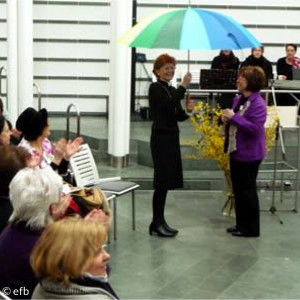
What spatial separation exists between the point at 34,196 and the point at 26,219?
0.12m

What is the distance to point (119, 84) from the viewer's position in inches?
340

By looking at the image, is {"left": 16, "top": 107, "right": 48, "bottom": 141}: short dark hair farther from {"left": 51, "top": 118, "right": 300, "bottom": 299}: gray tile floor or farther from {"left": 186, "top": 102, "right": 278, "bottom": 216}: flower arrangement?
{"left": 186, "top": 102, "right": 278, "bottom": 216}: flower arrangement

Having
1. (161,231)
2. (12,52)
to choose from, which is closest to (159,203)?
(161,231)

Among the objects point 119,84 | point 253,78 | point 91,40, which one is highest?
point 91,40

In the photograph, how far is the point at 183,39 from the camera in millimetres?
5484

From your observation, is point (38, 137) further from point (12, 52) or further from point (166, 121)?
point (12, 52)

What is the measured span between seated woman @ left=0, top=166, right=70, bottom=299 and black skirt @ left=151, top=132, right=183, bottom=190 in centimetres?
280

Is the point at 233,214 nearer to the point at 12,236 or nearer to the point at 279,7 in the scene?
the point at 12,236

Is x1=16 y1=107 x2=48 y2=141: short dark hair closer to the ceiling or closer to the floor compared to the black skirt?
closer to the ceiling

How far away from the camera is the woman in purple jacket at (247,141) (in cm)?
612

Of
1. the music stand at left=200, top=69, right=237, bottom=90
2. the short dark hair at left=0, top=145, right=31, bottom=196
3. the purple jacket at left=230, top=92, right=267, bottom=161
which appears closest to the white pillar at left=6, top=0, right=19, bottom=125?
the music stand at left=200, top=69, right=237, bottom=90

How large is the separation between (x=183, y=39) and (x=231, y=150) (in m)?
1.30

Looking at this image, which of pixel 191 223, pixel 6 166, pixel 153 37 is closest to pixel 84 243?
pixel 6 166

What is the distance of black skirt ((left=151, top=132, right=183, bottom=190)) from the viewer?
6.08 meters
